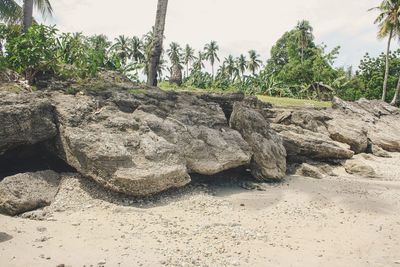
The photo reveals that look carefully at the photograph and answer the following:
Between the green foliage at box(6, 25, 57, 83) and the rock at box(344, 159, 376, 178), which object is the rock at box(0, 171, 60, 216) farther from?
the rock at box(344, 159, 376, 178)

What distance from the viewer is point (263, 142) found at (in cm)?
1184

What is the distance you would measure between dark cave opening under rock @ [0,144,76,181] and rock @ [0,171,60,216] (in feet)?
3.16

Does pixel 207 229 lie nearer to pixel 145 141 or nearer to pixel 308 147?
pixel 145 141

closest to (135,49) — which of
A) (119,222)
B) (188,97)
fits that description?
(188,97)

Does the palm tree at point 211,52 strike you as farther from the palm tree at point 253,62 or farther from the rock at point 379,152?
the rock at point 379,152

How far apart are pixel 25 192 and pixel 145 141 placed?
9.49 feet

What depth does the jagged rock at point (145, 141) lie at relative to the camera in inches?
329

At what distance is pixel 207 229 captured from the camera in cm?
749

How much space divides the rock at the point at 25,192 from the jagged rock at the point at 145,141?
2.45ft

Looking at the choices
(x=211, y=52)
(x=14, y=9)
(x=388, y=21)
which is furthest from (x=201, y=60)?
(x=14, y=9)

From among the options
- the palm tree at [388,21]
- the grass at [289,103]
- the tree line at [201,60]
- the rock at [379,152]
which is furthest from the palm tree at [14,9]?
the palm tree at [388,21]

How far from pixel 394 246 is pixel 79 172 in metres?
6.94

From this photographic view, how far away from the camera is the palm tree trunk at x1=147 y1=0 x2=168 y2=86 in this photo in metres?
13.5

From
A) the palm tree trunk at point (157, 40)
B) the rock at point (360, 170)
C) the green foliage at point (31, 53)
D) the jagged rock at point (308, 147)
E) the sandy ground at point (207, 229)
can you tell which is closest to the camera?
the sandy ground at point (207, 229)
